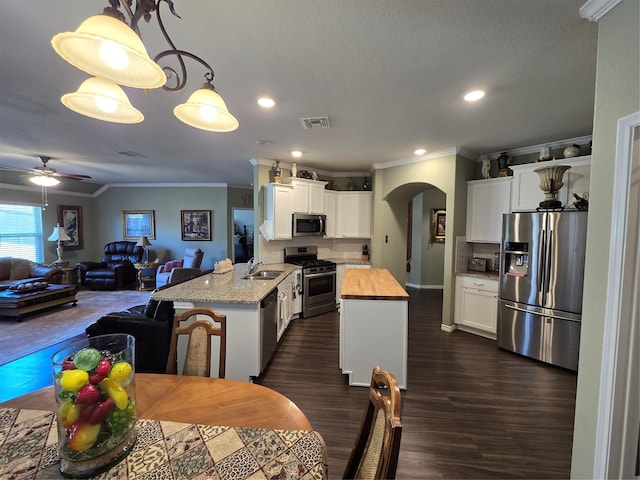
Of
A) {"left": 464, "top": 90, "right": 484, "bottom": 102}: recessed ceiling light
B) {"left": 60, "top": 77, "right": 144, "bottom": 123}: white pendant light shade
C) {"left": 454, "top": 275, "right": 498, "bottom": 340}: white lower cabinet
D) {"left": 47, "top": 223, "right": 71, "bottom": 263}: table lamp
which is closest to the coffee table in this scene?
{"left": 47, "top": 223, "right": 71, "bottom": 263}: table lamp

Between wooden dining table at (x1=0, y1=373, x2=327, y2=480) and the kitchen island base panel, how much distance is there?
57.5 inches

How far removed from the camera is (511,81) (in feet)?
6.73

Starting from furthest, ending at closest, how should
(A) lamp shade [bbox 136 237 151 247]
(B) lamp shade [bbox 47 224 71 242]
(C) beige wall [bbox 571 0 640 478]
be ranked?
1. (A) lamp shade [bbox 136 237 151 247]
2. (B) lamp shade [bbox 47 224 71 242]
3. (C) beige wall [bbox 571 0 640 478]

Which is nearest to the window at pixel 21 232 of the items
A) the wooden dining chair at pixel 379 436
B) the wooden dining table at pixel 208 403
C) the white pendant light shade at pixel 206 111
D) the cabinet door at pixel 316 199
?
the cabinet door at pixel 316 199

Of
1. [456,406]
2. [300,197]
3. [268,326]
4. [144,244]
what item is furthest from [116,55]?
[144,244]

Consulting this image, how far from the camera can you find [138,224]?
300 inches

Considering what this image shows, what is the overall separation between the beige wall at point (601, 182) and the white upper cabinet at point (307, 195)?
3.71 m

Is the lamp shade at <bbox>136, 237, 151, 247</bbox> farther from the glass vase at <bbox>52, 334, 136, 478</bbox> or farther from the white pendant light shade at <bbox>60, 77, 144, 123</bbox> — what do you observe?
the glass vase at <bbox>52, 334, 136, 478</bbox>

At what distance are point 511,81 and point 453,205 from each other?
80.1 inches

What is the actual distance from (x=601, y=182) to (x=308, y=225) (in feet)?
12.7

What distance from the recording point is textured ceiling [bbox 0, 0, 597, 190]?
143 cm

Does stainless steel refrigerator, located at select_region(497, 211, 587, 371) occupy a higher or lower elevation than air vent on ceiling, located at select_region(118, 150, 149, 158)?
lower

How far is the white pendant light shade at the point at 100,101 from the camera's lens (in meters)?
1.23

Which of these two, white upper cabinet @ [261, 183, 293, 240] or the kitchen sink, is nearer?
the kitchen sink
